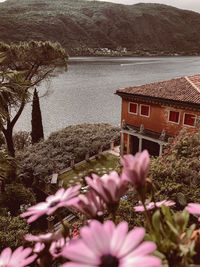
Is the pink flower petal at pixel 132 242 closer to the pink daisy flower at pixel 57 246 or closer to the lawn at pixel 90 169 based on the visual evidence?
the pink daisy flower at pixel 57 246

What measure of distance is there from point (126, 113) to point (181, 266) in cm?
2224

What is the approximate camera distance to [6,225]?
894 centimetres

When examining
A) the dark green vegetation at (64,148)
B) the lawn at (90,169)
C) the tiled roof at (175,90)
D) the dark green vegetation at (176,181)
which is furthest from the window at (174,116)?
the dark green vegetation at (176,181)

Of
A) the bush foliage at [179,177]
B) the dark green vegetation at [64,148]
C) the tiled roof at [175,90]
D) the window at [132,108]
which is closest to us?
the bush foliage at [179,177]

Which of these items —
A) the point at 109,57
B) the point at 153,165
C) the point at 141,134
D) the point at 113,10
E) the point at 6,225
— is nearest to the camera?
the point at 153,165

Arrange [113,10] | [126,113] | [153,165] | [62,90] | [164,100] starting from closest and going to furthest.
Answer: [153,165], [164,100], [126,113], [62,90], [113,10]

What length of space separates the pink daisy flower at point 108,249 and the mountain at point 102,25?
102 m

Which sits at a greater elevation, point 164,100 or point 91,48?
point 91,48

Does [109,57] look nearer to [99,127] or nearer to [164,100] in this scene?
[99,127]

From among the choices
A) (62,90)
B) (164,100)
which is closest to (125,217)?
(164,100)

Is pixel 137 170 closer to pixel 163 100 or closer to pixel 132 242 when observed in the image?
pixel 132 242

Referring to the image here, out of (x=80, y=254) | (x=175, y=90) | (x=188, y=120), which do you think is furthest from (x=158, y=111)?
(x=80, y=254)

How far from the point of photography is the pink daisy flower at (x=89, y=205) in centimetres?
112

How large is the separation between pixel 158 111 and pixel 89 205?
19568 mm
